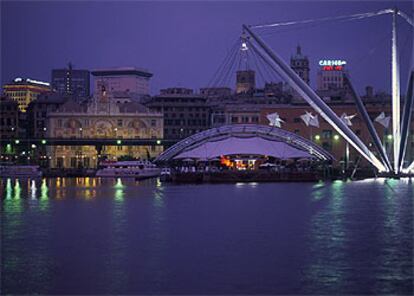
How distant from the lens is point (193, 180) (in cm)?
9450

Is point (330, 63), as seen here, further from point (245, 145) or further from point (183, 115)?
point (245, 145)

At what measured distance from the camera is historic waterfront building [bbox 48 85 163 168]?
147 metres

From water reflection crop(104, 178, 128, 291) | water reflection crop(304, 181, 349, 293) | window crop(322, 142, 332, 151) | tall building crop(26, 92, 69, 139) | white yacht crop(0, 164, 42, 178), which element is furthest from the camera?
tall building crop(26, 92, 69, 139)

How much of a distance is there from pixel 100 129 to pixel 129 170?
34.8 m

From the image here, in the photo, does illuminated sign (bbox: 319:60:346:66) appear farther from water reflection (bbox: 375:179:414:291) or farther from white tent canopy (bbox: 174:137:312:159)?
water reflection (bbox: 375:179:414:291)

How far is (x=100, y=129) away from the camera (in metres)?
148

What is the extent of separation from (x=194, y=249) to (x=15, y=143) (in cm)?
10151

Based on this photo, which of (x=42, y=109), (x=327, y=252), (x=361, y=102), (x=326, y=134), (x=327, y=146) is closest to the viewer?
(x=327, y=252)

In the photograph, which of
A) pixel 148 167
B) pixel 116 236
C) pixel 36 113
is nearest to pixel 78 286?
pixel 116 236

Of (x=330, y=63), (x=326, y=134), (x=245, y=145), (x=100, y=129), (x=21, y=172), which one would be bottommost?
(x=21, y=172)

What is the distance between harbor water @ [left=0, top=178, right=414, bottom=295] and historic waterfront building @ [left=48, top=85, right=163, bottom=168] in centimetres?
8670

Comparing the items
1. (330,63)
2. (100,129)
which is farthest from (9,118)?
(330,63)

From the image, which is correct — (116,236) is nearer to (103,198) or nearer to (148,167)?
(103,198)

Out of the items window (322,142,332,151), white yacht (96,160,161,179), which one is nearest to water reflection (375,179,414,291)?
white yacht (96,160,161,179)
